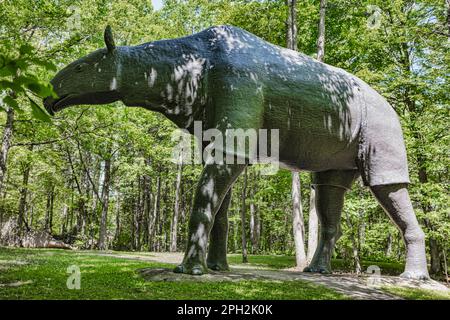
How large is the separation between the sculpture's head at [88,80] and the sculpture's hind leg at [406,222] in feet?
13.4

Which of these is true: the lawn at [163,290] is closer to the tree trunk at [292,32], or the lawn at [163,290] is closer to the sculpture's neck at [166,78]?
the sculpture's neck at [166,78]

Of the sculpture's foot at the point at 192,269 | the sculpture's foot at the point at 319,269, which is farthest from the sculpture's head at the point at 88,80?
the sculpture's foot at the point at 319,269

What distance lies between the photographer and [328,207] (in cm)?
650

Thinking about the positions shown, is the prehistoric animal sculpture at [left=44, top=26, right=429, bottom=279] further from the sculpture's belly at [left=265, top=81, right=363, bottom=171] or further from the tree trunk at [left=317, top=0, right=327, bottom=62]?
the tree trunk at [left=317, top=0, right=327, bottom=62]

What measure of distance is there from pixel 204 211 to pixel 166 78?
1.79 m

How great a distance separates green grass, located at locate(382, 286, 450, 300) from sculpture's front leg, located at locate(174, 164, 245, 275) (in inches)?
95.0

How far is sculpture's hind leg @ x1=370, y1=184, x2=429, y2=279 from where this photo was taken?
19.0 feet

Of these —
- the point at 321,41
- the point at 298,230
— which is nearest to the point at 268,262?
the point at 298,230

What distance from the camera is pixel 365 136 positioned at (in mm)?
5879

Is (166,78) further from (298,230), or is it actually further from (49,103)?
(298,230)

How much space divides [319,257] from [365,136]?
2086mm

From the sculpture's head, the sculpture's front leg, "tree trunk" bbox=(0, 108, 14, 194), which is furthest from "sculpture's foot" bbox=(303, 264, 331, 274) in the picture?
"tree trunk" bbox=(0, 108, 14, 194)
